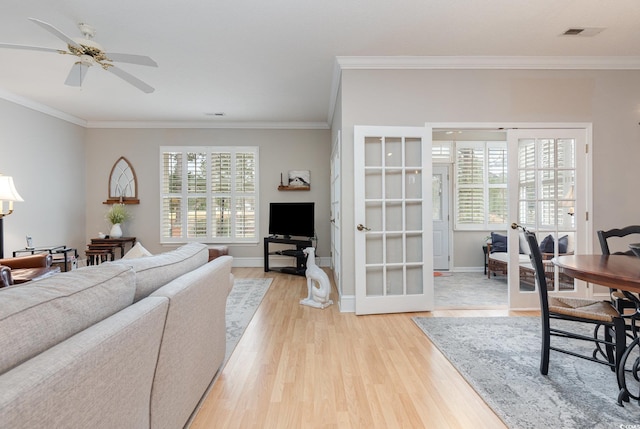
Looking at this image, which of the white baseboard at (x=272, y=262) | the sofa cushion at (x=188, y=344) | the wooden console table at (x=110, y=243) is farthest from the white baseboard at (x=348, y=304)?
the wooden console table at (x=110, y=243)

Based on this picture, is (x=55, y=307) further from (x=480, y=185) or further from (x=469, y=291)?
(x=480, y=185)

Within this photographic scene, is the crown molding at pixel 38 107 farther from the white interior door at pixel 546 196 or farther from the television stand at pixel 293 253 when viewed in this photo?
the white interior door at pixel 546 196

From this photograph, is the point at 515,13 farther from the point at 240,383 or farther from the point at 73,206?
the point at 73,206

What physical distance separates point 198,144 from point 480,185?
17.4 feet

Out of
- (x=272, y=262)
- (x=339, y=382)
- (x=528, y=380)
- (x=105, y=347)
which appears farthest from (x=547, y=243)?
(x=272, y=262)

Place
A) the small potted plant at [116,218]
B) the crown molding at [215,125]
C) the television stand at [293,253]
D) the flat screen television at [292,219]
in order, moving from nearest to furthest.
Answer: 1. the television stand at [293,253]
2. the flat screen television at [292,219]
3. the small potted plant at [116,218]
4. the crown molding at [215,125]

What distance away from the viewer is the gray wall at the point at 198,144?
6.04 m

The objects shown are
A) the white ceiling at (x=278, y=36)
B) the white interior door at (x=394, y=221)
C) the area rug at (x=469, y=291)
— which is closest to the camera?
the white ceiling at (x=278, y=36)

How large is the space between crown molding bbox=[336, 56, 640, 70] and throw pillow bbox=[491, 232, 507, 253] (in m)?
2.58

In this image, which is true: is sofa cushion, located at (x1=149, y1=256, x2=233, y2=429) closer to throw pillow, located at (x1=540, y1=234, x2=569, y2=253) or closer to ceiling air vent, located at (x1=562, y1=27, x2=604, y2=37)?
throw pillow, located at (x1=540, y1=234, x2=569, y2=253)

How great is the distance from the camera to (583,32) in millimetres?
2988

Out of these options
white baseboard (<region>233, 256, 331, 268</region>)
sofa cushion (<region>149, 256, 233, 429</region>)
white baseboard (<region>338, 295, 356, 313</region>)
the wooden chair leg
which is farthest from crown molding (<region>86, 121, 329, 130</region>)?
the wooden chair leg

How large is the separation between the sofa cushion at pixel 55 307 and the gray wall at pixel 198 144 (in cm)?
497

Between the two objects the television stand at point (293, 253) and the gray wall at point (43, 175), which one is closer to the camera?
the gray wall at point (43, 175)
